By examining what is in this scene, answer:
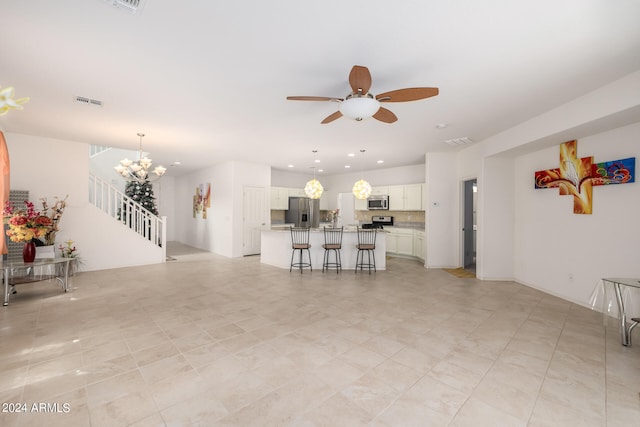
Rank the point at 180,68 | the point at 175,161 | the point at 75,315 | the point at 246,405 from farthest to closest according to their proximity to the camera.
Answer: the point at 175,161 < the point at 75,315 < the point at 180,68 < the point at 246,405

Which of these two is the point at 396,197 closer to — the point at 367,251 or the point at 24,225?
the point at 367,251

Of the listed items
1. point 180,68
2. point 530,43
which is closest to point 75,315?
point 180,68

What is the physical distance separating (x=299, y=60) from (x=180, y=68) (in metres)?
1.23

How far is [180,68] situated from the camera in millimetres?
2766

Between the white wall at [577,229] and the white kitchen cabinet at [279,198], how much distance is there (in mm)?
6370

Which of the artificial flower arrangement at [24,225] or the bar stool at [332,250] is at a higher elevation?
the artificial flower arrangement at [24,225]

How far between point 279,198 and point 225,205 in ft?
6.04

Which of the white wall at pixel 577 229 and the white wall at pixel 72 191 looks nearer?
the white wall at pixel 577 229

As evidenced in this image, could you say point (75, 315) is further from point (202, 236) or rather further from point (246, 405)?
point (202, 236)

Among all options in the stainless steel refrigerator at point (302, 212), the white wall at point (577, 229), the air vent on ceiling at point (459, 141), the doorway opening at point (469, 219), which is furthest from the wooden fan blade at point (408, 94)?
the stainless steel refrigerator at point (302, 212)

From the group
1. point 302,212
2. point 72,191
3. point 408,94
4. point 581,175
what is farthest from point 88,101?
point 581,175

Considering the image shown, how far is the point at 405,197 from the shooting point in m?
7.97

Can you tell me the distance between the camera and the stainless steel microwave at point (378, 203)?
27.5 ft

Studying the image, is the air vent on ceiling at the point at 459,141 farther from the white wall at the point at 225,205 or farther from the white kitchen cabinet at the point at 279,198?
the white kitchen cabinet at the point at 279,198
